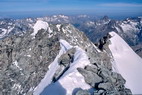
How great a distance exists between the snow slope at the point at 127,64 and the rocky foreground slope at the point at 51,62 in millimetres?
2506

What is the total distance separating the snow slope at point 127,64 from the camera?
62050 mm

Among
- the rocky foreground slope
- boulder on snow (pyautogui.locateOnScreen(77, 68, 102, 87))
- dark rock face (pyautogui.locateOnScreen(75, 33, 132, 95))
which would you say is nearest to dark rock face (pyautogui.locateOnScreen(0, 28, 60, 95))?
the rocky foreground slope

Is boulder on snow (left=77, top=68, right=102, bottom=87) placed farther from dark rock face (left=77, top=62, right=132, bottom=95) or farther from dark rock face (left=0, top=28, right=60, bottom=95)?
dark rock face (left=0, top=28, right=60, bottom=95)

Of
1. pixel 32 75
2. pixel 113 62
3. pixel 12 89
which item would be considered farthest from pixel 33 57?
pixel 113 62

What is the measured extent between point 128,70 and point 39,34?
24657 mm

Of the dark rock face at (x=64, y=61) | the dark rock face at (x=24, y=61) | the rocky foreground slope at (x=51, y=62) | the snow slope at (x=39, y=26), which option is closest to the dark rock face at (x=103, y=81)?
the rocky foreground slope at (x=51, y=62)

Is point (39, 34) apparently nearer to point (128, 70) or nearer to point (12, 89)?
point (12, 89)

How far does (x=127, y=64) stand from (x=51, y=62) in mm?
22947

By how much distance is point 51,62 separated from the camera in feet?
184

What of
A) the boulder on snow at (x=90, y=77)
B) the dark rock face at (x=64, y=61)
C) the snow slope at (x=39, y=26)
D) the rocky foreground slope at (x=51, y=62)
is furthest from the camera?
the snow slope at (x=39, y=26)

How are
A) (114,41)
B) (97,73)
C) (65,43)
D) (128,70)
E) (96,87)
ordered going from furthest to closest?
1. (114,41)
2. (128,70)
3. (65,43)
4. (97,73)
5. (96,87)

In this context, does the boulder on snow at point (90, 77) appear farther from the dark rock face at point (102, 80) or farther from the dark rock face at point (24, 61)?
the dark rock face at point (24, 61)

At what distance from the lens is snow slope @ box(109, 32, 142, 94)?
204 ft

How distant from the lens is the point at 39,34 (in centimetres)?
6688
